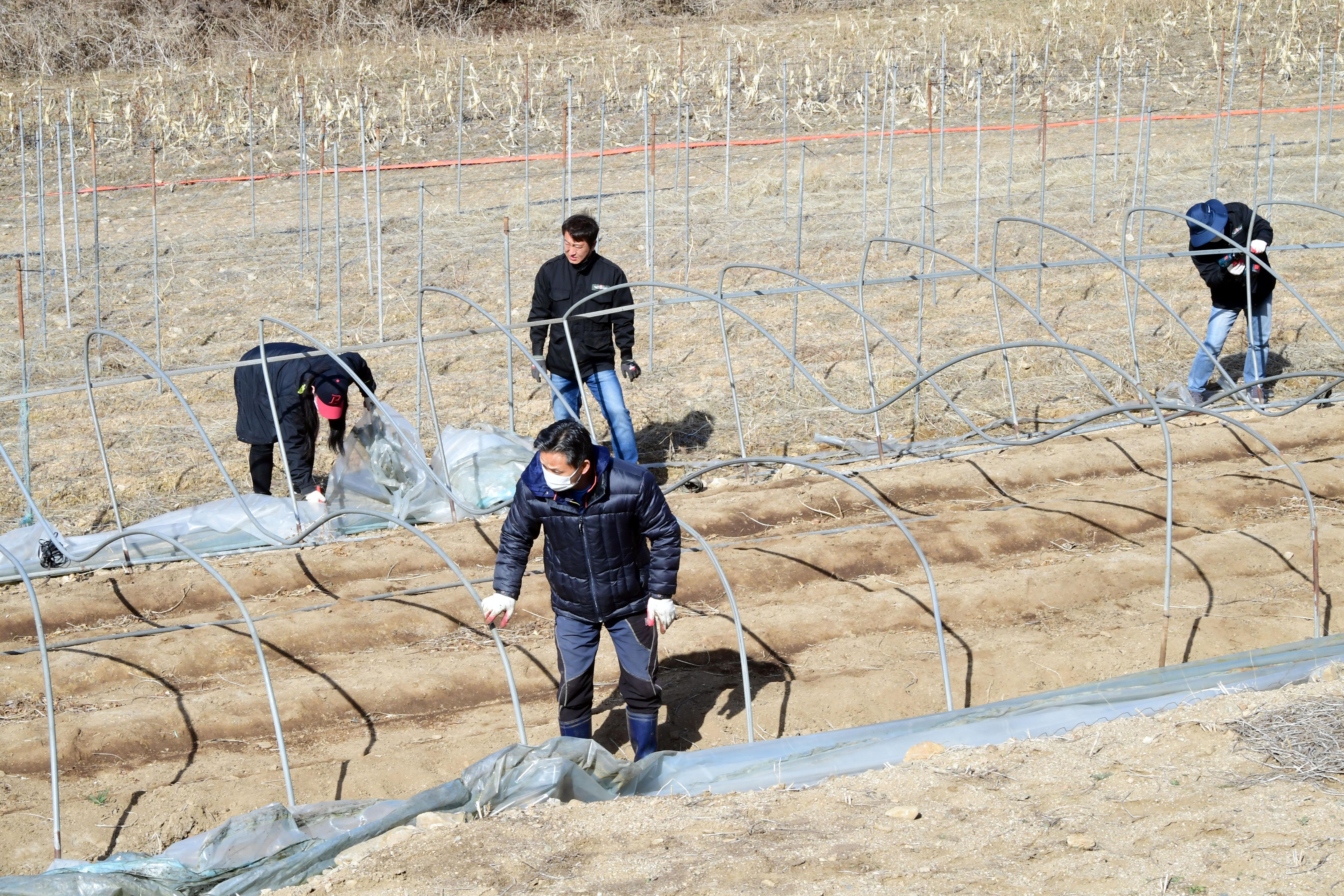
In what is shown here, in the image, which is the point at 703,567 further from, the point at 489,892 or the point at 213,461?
the point at 213,461

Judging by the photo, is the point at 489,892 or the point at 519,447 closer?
the point at 489,892

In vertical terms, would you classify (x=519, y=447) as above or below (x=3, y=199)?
below

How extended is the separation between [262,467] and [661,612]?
3608 mm

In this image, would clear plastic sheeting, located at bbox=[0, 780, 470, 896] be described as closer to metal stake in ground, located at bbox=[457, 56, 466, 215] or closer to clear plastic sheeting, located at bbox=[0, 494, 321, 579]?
clear plastic sheeting, located at bbox=[0, 494, 321, 579]

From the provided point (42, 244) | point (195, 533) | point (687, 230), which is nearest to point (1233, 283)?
point (687, 230)

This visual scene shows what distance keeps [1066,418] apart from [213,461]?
5905mm

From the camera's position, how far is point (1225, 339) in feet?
28.1

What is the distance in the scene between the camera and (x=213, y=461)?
876 cm

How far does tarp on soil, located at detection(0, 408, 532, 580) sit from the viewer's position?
6.88 meters

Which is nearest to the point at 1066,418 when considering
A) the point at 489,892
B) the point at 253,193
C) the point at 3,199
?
the point at 489,892

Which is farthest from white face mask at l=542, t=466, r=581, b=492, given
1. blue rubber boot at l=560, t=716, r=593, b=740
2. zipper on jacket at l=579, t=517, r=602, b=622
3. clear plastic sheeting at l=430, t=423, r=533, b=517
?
clear plastic sheeting at l=430, t=423, r=533, b=517

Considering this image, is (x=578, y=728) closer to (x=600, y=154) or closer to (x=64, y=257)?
(x=64, y=257)

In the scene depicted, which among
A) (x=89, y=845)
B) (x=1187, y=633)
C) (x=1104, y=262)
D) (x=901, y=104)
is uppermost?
(x=901, y=104)

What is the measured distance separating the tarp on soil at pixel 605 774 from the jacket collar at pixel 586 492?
81 cm
